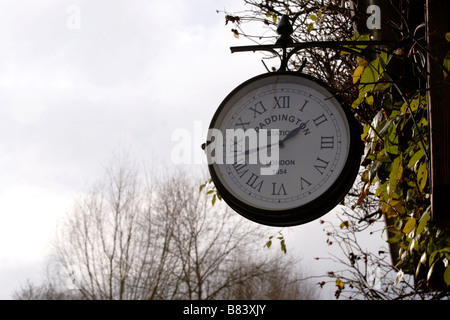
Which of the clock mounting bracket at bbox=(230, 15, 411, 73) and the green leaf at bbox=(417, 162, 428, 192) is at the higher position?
the clock mounting bracket at bbox=(230, 15, 411, 73)

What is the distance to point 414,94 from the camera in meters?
3.39

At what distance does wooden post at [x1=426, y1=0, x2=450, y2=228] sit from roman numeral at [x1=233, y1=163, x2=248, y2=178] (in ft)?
2.69

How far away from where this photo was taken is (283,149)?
2.90m

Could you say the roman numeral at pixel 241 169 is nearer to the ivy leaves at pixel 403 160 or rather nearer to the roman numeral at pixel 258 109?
the roman numeral at pixel 258 109

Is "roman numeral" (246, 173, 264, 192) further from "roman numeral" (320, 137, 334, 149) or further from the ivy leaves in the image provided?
the ivy leaves

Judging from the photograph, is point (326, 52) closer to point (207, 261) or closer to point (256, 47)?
point (256, 47)

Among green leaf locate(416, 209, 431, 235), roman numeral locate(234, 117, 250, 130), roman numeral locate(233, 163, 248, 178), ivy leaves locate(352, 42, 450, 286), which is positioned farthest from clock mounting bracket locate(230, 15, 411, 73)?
green leaf locate(416, 209, 431, 235)

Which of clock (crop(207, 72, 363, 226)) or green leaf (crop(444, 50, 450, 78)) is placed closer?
green leaf (crop(444, 50, 450, 78))

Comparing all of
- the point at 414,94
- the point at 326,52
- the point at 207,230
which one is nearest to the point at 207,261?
the point at 207,230

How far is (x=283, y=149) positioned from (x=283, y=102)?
232 millimetres

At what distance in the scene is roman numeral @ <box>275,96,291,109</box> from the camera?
2.96 m

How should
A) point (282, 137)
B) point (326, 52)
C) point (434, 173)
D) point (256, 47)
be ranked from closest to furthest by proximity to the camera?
point (434, 173)
point (282, 137)
point (256, 47)
point (326, 52)
